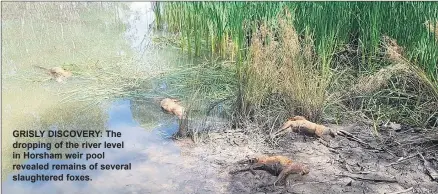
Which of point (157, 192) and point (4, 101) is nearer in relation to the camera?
point (157, 192)

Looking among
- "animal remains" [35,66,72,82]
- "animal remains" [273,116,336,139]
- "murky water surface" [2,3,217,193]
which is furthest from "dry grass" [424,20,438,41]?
"animal remains" [35,66,72,82]

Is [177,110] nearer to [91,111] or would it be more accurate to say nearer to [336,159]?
[91,111]

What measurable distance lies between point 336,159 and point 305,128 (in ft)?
0.58

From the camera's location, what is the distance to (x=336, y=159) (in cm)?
181

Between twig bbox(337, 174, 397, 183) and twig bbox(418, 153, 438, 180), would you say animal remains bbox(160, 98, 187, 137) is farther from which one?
twig bbox(418, 153, 438, 180)

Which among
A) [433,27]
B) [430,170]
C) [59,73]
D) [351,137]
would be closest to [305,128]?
[351,137]

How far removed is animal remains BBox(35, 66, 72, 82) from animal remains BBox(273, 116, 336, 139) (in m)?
0.96

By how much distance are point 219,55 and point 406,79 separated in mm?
766

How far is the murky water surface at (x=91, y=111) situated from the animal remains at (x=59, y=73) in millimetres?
42

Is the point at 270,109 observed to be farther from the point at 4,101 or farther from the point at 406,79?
the point at 4,101

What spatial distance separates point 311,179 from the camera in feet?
5.59

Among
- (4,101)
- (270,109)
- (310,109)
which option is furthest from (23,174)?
(310,109)

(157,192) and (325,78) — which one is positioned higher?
(325,78)

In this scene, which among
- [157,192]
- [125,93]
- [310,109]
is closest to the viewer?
[157,192]
